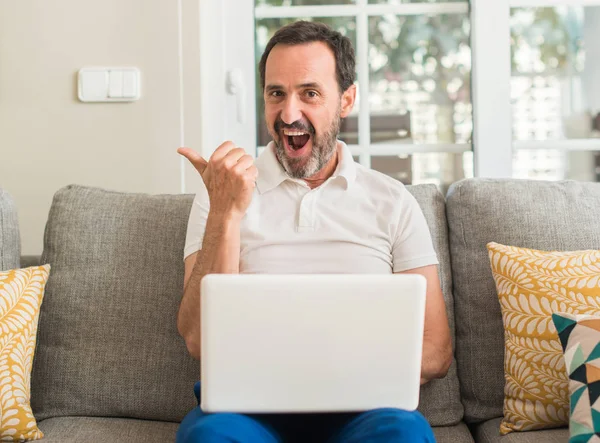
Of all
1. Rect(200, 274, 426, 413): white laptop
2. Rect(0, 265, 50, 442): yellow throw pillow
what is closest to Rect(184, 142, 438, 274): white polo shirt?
Rect(0, 265, 50, 442): yellow throw pillow

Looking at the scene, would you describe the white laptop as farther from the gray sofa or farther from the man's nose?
the man's nose

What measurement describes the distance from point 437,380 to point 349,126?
0.94m

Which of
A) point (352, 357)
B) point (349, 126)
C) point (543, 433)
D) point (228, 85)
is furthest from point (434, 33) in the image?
point (352, 357)

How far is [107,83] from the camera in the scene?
205 cm

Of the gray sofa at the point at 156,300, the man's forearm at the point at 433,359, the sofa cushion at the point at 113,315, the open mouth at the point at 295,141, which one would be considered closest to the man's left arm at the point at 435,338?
the man's forearm at the point at 433,359

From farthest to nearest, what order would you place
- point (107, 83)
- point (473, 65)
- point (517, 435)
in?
point (473, 65)
point (107, 83)
point (517, 435)

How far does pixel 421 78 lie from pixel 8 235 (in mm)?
1292

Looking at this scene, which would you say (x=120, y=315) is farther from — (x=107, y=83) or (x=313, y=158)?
(x=107, y=83)

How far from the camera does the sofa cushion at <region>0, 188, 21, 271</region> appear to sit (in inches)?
64.6

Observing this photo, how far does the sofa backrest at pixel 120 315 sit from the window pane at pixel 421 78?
59cm

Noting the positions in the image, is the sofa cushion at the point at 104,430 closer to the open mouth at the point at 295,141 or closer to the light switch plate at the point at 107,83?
the open mouth at the point at 295,141

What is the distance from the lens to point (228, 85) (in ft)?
7.19

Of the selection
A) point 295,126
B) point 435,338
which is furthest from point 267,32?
point 435,338

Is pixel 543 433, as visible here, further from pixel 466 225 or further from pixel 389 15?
pixel 389 15
